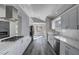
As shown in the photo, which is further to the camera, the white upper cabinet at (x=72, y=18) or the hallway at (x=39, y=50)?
the hallway at (x=39, y=50)

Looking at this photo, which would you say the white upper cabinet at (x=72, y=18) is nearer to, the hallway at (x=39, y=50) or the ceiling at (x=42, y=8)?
the ceiling at (x=42, y=8)

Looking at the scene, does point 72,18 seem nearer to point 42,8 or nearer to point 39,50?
point 42,8

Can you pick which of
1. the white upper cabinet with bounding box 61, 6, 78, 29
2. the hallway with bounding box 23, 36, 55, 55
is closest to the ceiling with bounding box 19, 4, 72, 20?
the white upper cabinet with bounding box 61, 6, 78, 29

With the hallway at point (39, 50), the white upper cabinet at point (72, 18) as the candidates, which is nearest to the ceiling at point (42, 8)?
the white upper cabinet at point (72, 18)

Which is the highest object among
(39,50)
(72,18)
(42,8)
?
(42,8)

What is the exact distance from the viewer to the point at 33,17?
4840mm

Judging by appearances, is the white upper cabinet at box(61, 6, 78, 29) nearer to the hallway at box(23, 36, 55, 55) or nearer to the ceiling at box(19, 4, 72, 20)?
the ceiling at box(19, 4, 72, 20)

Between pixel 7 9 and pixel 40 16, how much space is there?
275cm

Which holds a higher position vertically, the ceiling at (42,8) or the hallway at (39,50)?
the ceiling at (42,8)

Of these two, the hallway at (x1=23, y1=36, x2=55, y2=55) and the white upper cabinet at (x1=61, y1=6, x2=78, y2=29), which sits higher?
the white upper cabinet at (x1=61, y1=6, x2=78, y2=29)

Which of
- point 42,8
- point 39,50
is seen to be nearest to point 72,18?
point 42,8

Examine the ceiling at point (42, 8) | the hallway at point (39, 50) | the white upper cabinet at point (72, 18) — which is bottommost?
the hallway at point (39, 50)
